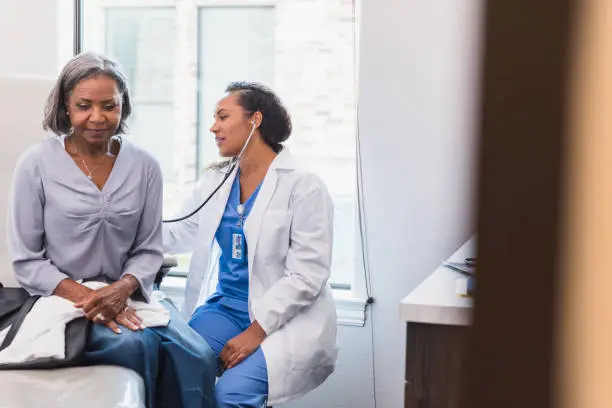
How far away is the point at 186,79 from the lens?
2844mm

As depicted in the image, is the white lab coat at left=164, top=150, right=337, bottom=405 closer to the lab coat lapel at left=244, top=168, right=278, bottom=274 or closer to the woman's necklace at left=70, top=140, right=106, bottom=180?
the lab coat lapel at left=244, top=168, right=278, bottom=274

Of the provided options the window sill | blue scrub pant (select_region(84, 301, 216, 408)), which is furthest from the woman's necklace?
the window sill

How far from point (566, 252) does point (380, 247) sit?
2.30 m

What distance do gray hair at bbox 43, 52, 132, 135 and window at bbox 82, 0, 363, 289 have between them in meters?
0.67

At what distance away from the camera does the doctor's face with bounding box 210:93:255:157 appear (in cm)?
223

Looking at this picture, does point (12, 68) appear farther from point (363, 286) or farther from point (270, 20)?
point (363, 286)

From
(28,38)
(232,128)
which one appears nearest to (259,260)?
(232,128)

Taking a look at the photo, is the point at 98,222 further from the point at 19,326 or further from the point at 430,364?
the point at 430,364

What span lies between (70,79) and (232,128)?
47 centimetres

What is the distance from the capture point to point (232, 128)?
223cm

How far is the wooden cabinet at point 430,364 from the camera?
1286mm

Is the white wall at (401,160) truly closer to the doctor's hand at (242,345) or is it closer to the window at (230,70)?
the window at (230,70)

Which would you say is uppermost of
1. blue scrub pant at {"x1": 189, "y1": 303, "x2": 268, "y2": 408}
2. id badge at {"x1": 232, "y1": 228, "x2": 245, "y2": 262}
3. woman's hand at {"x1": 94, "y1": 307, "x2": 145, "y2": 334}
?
id badge at {"x1": 232, "y1": 228, "x2": 245, "y2": 262}

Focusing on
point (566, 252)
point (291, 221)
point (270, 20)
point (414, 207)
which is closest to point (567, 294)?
point (566, 252)
